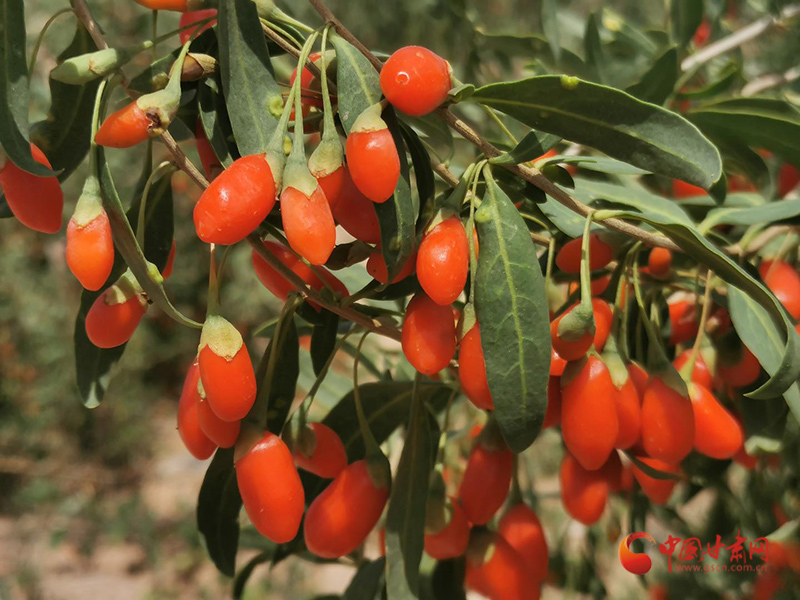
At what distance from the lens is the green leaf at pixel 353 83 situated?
2.21 ft

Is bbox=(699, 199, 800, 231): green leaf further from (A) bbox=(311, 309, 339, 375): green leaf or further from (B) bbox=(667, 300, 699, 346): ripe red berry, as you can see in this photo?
(A) bbox=(311, 309, 339, 375): green leaf

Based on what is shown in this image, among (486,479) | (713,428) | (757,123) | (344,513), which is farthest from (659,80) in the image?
(344,513)

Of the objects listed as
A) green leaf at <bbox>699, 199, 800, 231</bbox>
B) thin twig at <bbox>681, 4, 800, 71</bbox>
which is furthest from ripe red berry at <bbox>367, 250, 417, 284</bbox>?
thin twig at <bbox>681, 4, 800, 71</bbox>

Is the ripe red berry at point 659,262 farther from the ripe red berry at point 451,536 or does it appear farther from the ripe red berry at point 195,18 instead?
the ripe red berry at point 195,18

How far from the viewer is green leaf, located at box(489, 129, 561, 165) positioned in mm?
718

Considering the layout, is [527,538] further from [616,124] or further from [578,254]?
[616,124]

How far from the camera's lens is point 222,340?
2.27 ft

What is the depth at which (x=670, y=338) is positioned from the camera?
1047 millimetres

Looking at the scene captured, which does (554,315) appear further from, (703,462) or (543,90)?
(703,462)

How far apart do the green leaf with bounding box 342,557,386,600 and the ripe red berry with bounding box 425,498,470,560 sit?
129 mm

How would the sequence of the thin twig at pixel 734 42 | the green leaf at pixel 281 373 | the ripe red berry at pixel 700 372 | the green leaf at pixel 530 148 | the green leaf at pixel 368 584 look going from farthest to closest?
the thin twig at pixel 734 42
the green leaf at pixel 368 584
the ripe red berry at pixel 700 372
the green leaf at pixel 281 373
the green leaf at pixel 530 148

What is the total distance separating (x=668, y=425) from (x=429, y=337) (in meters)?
0.28

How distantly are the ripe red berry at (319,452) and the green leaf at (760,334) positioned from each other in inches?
17.2

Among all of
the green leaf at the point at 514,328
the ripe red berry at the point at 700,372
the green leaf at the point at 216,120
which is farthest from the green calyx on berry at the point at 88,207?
the ripe red berry at the point at 700,372
